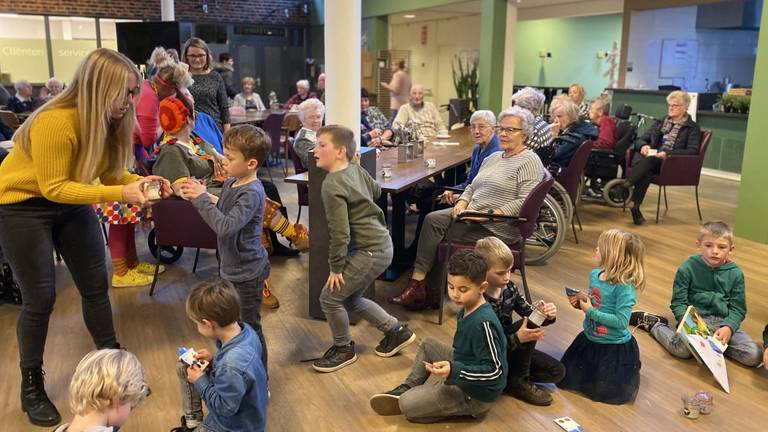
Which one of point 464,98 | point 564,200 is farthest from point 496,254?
point 464,98

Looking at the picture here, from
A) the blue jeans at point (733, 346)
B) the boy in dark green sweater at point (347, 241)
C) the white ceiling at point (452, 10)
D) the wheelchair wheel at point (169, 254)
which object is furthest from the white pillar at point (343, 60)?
the white ceiling at point (452, 10)

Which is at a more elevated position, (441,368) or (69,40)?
(69,40)

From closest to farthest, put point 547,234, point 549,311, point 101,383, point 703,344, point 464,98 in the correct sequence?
point 101,383, point 549,311, point 703,344, point 547,234, point 464,98

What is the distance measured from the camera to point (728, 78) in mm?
11523

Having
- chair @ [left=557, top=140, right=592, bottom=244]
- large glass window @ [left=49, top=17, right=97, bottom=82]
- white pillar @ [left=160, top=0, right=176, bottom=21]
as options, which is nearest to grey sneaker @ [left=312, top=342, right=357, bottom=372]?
chair @ [left=557, top=140, right=592, bottom=244]

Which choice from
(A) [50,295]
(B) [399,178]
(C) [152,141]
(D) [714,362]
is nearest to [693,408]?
(D) [714,362]

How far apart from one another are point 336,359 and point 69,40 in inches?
455

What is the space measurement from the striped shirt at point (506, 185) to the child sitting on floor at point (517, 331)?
89 centimetres

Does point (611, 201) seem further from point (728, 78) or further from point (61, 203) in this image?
point (728, 78)

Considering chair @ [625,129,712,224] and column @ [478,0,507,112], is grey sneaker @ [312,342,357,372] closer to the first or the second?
chair @ [625,129,712,224]

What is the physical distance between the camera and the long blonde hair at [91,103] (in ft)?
7.44

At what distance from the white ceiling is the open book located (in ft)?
24.4

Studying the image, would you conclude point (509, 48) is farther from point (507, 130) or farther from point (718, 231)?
point (718, 231)

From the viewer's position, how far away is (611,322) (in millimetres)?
2738
